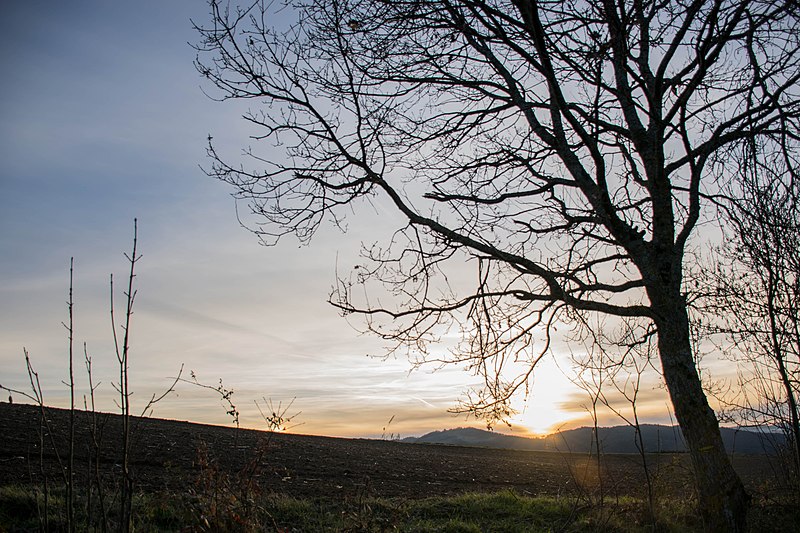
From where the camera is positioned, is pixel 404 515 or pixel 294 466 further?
pixel 294 466

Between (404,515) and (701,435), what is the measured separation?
3545 mm

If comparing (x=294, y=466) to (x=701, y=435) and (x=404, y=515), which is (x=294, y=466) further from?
(x=701, y=435)

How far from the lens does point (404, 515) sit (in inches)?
244

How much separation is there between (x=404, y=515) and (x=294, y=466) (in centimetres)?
481

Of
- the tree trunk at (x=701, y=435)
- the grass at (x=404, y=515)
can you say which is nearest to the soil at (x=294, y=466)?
the grass at (x=404, y=515)

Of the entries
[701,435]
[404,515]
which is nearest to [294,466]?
[404,515]

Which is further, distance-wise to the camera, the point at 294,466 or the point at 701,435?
the point at 294,466

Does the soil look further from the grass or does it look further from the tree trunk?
the tree trunk

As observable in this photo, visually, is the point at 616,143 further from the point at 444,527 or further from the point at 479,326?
the point at 444,527

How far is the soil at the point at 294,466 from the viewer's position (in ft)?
23.9

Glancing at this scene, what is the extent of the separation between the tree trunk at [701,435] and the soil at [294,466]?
0.76 m

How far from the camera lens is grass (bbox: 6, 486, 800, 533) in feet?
15.4

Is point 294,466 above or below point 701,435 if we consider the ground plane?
below

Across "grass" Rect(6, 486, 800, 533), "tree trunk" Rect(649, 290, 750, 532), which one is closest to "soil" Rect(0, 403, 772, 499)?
"grass" Rect(6, 486, 800, 533)
